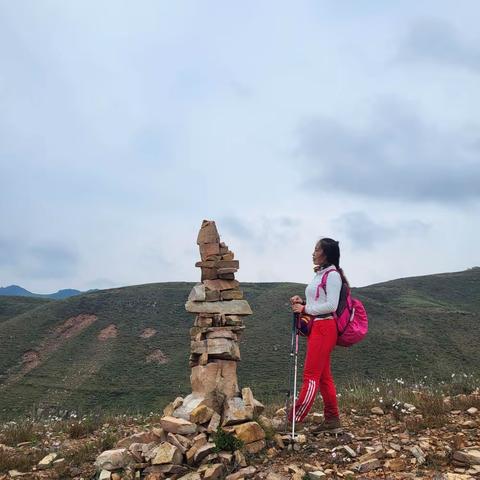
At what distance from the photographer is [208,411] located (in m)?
7.55

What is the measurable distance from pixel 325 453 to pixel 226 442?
1.40 meters

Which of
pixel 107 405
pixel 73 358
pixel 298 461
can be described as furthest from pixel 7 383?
pixel 298 461

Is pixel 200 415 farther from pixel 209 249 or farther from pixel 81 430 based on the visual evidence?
pixel 81 430

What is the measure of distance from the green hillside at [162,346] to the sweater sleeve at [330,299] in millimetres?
20304

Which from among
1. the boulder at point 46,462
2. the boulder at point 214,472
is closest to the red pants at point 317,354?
the boulder at point 214,472

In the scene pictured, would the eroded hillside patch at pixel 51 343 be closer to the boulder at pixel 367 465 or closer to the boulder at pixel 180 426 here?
the boulder at pixel 180 426

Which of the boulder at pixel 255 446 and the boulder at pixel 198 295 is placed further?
the boulder at pixel 198 295

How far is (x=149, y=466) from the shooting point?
277 inches

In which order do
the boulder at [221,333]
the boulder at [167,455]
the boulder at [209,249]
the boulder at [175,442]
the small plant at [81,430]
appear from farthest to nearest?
the small plant at [81,430] → the boulder at [209,249] → the boulder at [221,333] → the boulder at [175,442] → the boulder at [167,455]

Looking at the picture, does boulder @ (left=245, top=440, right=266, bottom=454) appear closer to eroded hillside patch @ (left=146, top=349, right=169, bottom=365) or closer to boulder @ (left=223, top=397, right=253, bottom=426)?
boulder @ (left=223, top=397, right=253, bottom=426)

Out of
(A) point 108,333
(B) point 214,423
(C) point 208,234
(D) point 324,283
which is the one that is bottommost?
(B) point 214,423

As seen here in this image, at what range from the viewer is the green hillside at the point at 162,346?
31.6m

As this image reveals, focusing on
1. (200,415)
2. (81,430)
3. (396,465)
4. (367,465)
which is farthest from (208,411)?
(81,430)

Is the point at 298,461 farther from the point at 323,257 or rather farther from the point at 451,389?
the point at 451,389
